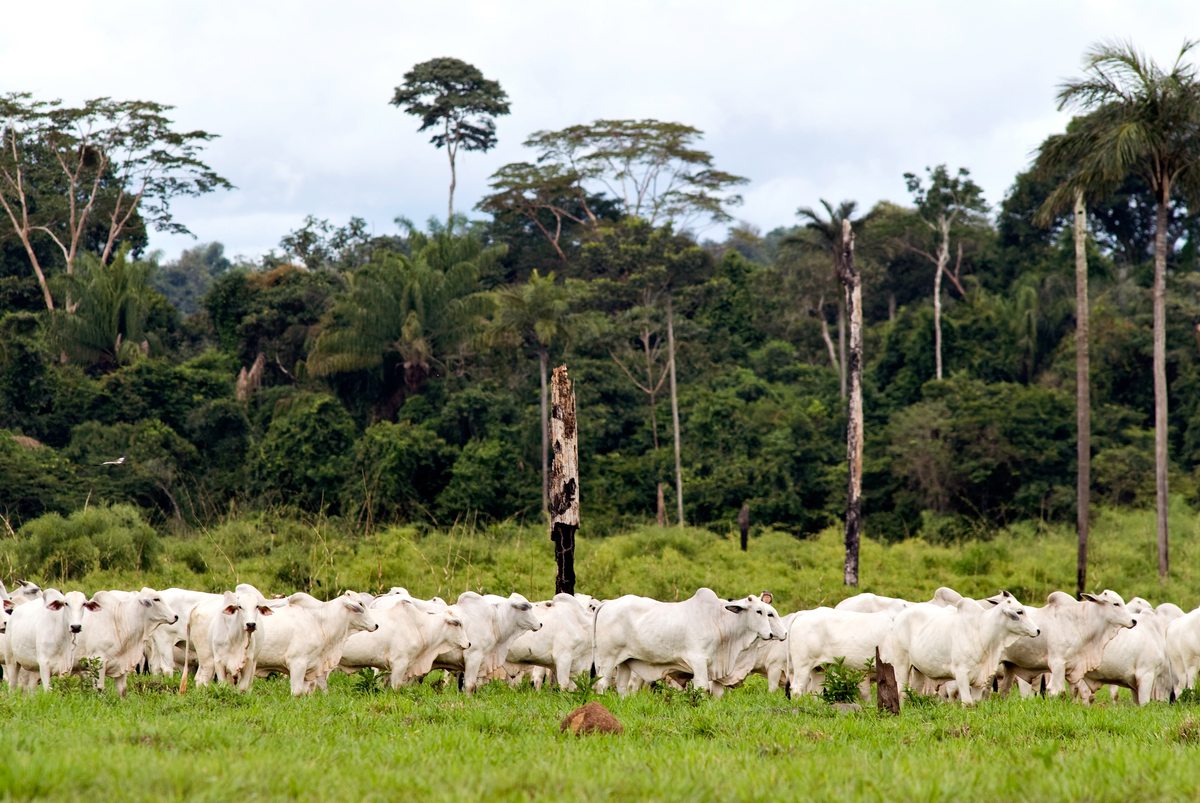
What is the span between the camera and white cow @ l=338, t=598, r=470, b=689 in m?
12.0

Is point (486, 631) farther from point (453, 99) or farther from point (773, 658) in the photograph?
point (453, 99)

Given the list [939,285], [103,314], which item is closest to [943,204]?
[939,285]

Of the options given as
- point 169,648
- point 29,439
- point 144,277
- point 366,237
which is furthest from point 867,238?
point 169,648

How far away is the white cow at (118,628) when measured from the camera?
37.4 feet

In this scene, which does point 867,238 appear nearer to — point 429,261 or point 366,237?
point 429,261

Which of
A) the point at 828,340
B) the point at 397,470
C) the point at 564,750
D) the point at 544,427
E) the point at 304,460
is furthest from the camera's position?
the point at 828,340

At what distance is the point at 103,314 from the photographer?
42000mm

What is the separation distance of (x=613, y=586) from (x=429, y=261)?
2252 cm

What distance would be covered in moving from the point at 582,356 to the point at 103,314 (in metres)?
16.5

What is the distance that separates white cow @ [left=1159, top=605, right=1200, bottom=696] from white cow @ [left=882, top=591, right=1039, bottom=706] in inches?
82.0

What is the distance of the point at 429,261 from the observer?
143 feet

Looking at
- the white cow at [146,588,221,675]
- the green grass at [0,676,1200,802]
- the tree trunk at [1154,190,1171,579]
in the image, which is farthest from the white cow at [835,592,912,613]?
the tree trunk at [1154,190,1171,579]

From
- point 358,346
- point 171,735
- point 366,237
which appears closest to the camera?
point 171,735

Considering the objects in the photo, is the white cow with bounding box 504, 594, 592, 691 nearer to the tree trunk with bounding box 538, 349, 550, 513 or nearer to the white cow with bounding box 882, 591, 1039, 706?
the white cow with bounding box 882, 591, 1039, 706
